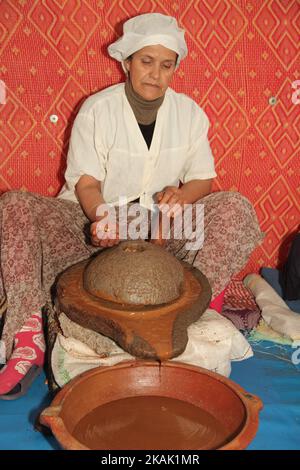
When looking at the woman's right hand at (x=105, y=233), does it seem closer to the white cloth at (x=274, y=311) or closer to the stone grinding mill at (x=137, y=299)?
the stone grinding mill at (x=137, y=299)

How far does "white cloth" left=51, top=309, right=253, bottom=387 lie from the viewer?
1740mm

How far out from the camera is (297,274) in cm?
257

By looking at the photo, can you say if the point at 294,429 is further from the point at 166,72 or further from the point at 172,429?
the point at 166,72

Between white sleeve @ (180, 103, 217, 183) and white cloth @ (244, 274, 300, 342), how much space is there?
0.68m

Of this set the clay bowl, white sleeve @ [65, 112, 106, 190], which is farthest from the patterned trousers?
the clay bowl

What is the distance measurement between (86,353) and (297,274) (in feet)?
4.18

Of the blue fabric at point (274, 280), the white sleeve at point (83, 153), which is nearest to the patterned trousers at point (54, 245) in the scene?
the white sleeve at point (83, 153)

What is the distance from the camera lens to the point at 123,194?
2.44 metres

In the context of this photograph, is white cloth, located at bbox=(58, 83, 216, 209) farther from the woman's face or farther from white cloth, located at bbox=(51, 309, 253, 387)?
white cloth, located at bbox=(51, 309, 253, 387)

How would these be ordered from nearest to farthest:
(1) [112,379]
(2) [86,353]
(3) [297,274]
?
(1) [112,379], (2) [86,353], (3) [297,274]

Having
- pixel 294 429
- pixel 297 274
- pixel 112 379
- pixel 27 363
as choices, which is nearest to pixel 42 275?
pixel 27 363

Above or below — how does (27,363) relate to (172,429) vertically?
below

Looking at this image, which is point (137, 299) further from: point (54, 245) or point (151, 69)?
point (151, 69)

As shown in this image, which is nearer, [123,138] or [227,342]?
[227,342]
